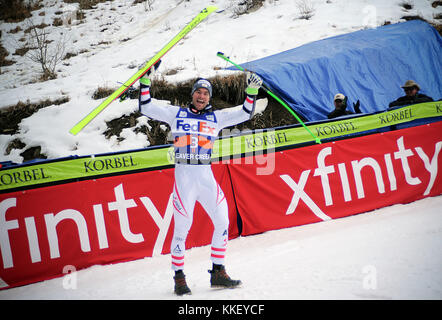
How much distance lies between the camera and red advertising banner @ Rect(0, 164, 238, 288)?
4.83m

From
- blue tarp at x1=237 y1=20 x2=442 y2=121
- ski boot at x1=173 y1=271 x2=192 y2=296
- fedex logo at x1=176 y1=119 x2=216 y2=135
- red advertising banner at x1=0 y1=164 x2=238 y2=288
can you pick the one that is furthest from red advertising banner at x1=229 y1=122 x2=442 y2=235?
blue tarp at x1=237 y1=20 x2=442 y2=121

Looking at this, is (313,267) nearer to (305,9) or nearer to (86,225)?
(86,225)

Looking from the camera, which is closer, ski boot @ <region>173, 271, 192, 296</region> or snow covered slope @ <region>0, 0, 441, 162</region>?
ski boot @ <region>173, 271, 192, 296</region>

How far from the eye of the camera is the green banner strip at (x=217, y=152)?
197 inches

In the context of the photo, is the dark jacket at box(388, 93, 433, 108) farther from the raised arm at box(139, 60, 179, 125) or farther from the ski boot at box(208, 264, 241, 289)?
the ski boot at box(208, 264, 241, 289)

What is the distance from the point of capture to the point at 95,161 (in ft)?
17.2

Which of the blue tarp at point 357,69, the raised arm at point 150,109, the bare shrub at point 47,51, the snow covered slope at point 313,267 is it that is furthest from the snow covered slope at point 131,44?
the raised arm at point 150,109

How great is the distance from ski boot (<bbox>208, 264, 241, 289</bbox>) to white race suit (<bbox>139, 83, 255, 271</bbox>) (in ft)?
0.29

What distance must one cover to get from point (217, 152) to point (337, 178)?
222cm

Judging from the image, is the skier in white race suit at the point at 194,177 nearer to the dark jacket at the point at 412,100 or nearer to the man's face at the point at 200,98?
the man's face at the point at 200,98

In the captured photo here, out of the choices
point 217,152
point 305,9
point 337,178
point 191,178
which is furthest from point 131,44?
point 191,178

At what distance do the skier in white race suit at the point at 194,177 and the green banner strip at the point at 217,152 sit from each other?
5.20 feet

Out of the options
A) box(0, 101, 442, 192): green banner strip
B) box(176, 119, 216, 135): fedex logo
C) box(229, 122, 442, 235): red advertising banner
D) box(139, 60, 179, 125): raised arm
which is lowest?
box(229, 122, 442, 235): red advertising banner
